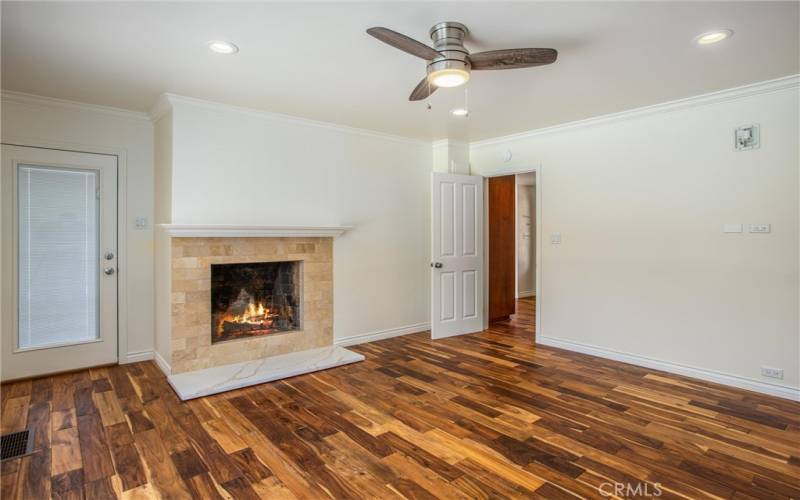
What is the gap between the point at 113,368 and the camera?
417cm

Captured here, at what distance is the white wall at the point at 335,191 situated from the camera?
3.94m

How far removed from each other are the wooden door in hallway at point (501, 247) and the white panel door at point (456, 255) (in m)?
0.67

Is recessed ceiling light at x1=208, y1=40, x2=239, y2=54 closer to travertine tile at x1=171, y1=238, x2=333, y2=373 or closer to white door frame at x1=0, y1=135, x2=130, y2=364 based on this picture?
travertine tile at x1=171, y1=238, x2=333, y2=373

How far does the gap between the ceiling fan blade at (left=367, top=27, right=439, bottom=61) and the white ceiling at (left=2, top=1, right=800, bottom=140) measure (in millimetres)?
185

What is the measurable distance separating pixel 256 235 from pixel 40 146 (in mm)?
2002

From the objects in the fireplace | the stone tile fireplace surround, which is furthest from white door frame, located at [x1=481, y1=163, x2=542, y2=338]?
the fireplace

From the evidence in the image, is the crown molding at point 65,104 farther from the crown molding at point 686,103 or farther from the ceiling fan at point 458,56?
the crown molding at point 686,103

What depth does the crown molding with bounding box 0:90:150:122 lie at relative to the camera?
3.69m

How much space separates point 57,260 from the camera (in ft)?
13.0

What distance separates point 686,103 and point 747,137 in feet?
1.82

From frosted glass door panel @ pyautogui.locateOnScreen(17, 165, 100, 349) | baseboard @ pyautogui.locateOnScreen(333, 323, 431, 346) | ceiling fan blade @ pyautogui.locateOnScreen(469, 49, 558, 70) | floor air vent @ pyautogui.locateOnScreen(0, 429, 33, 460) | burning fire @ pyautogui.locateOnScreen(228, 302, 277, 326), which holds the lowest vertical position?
floor air vent @ pyautogui.locateOnScreen(0, 429, 33, 460)

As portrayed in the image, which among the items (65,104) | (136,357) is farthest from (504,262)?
(65,104)

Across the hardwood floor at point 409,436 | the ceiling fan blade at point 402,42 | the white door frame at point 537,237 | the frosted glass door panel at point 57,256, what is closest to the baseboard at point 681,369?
A: the hardwood floor at point 409,436

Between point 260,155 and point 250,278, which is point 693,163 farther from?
point 250,278
